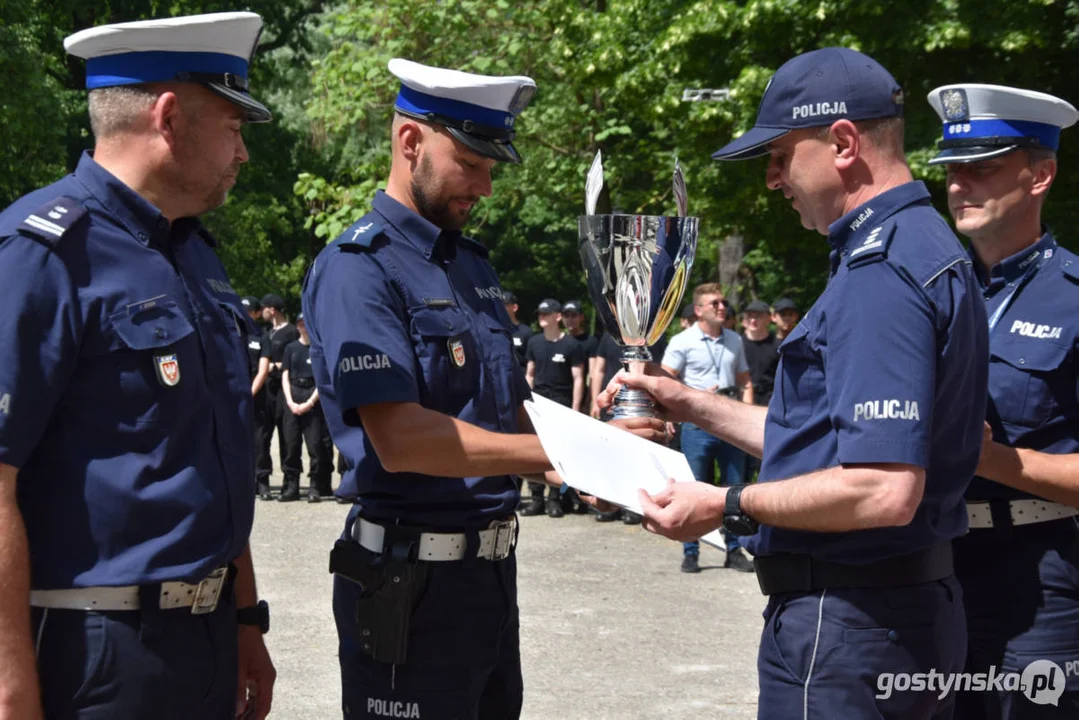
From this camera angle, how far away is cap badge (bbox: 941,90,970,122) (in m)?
3.86

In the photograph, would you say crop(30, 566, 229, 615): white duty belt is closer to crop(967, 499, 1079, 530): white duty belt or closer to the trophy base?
the trophy base

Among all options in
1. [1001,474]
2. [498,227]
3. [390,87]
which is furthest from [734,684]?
[498,227]

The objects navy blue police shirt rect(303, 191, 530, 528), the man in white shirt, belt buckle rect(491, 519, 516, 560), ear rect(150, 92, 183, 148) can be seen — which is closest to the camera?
ear rect(150, 92, 183, 148)

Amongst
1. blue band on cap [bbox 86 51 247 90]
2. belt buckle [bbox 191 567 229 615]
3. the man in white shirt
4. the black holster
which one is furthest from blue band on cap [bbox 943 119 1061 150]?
the man in white shirt

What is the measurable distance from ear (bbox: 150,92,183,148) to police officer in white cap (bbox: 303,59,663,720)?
639 mm

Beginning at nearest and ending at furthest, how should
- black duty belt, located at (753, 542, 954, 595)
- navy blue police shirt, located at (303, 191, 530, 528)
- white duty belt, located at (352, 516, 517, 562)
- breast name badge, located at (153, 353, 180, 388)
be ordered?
1. breast name badge, located at (153, 353, 180, 388)
2. black duty belt, located at (753, 542, 954, 595)
3. navy blue police shirt, located at (303, 191, 530, 528)
4. white duty belt, located at (352, 516, 517, 562)

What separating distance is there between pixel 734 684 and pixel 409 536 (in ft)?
13.4

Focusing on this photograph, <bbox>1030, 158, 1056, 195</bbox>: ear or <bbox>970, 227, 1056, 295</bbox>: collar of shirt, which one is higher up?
<bbox>1030, 158, 1056, 195</bbox>: ear

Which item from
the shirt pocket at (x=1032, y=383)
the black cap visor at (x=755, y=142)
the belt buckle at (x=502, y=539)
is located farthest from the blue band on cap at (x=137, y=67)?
the shirt pocket at (x=1032, y=383)

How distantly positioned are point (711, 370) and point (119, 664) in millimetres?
8512

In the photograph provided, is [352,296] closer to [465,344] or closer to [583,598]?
[465,344]

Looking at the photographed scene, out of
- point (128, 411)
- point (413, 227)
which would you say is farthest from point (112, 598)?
point (413, 227)

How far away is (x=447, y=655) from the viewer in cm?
329

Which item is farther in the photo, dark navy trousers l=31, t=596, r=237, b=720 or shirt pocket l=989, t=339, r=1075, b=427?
shirt pocket l=989, t=339, r=1075, b=427
